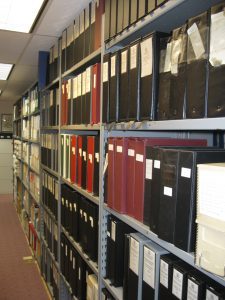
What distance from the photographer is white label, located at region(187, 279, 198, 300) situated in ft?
2.93

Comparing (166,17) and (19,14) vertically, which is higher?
(19,14)

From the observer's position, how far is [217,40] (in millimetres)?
784

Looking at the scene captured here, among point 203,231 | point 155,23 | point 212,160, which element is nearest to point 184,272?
point 203,231

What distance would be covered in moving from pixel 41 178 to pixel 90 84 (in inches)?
70.6

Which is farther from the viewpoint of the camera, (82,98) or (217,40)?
(82,98)

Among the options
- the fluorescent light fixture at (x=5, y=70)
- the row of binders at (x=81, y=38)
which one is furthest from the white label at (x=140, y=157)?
the fluorescent light fixture at (x=5, y=70)

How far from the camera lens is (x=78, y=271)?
2.05m

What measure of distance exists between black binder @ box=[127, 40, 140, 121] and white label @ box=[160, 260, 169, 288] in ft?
1.85

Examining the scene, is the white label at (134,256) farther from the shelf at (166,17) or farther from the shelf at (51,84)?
the shelf at (51,84)

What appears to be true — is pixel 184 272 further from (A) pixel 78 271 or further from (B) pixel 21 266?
(B) pixel 21 266

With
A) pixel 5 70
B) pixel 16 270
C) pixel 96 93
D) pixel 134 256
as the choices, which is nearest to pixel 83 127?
pixel 96 93

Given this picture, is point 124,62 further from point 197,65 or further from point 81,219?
point 81,219

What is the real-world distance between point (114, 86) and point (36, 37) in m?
1.64

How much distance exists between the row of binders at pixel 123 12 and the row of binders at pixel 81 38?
0.19m
